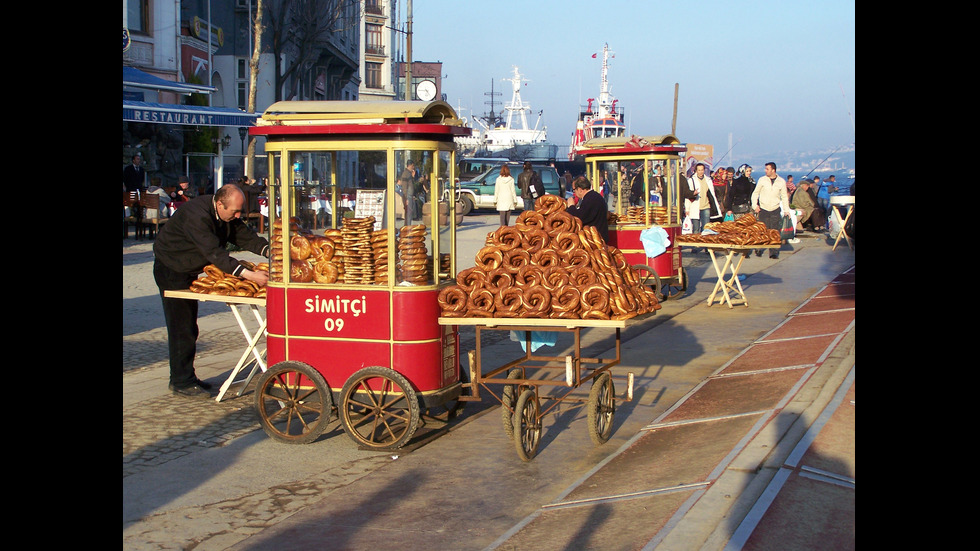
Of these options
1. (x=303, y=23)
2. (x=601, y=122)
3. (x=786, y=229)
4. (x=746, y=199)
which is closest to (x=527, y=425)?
(x=786, y=229)

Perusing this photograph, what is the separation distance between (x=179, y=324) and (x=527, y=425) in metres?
3.48

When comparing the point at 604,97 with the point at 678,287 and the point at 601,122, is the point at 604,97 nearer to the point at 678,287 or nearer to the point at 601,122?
the point at 601,122

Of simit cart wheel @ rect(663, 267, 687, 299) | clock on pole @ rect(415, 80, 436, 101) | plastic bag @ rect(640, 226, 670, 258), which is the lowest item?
simit cart wheel @ rect(663, 267, 687, 299)

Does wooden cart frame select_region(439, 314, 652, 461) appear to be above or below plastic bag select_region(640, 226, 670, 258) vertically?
below

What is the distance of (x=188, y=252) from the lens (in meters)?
8.02

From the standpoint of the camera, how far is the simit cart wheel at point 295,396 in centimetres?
673

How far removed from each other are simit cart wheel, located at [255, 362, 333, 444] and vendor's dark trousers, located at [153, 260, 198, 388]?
4.93 feet

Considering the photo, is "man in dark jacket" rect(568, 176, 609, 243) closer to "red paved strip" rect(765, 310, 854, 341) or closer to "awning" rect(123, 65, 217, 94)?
"red paved strip" rect(765, 310, 854, 341)

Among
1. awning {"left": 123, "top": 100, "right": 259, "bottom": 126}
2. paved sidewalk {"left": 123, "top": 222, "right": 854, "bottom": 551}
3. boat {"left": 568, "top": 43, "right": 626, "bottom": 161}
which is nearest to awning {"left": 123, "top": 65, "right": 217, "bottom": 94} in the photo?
awning {"left": 123, "top": 100, "right": 259, "bottom": 126}

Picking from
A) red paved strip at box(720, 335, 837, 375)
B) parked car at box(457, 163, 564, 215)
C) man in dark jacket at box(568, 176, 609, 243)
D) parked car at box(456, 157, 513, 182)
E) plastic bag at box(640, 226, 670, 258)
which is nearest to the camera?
red paved strip at box(720, 335, 837, 375)

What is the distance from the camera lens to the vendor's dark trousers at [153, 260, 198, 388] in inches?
317

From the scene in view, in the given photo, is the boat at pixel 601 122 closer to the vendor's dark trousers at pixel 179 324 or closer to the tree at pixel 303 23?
the tree at pixel 303 23
